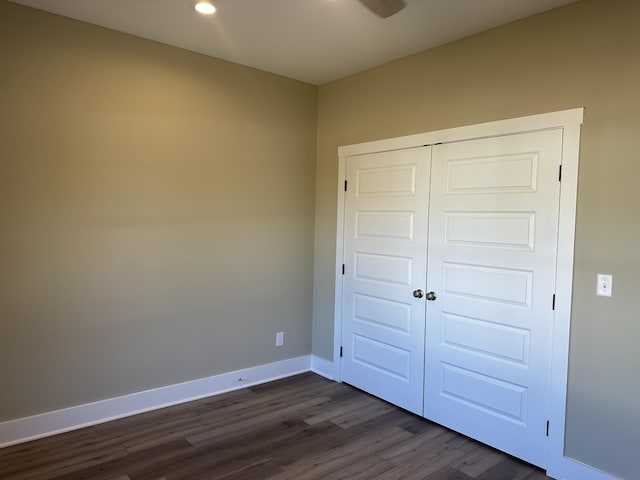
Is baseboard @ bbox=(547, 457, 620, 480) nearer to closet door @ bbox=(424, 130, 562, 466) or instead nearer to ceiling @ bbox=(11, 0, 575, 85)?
closet door @ bbox=(424, 130, 562, 466)

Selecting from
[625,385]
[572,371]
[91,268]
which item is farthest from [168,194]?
[625,385]

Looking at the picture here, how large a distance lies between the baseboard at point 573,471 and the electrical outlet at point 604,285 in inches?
38.2

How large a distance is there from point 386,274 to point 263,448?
1564mm

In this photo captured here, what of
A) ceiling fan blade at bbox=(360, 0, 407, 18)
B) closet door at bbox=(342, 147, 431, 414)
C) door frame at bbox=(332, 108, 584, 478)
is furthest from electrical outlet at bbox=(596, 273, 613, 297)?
ceiling fan blade at bbox=(360, 0, 407, 18)

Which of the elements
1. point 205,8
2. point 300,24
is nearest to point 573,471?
point 300,24

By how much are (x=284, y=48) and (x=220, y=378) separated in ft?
8.82

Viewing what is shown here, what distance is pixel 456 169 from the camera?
295 cm

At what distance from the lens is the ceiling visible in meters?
2.51

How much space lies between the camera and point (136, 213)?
3.09m

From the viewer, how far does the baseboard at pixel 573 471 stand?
2.33m

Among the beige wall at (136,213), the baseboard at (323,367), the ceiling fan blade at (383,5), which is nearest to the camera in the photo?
the ceiling fan blade at (383,5)

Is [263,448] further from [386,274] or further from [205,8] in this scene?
[205,8]

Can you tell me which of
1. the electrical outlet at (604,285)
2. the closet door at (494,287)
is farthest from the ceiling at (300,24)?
the electrical outlet at (604,285)

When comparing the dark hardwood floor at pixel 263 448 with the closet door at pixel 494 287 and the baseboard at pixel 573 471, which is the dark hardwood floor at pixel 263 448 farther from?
the closet door at pixel 494 287
